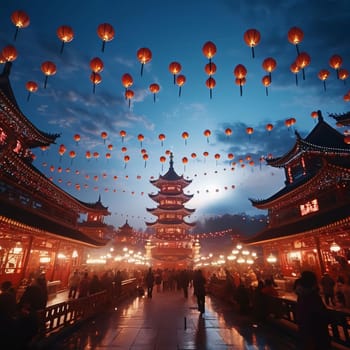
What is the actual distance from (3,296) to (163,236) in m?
33.9

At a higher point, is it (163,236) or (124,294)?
(163,236)

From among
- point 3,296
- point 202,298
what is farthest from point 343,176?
point 3,296

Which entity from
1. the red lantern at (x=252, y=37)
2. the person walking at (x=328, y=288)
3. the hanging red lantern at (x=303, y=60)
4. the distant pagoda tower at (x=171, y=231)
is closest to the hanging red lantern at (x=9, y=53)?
the red lantern at (x=252, y=37)

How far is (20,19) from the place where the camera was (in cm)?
762

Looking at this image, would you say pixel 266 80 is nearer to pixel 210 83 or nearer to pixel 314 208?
pixel 210 83

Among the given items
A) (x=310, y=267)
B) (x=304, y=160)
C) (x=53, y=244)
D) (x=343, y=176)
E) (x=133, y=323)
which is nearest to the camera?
(x=133, y=323)

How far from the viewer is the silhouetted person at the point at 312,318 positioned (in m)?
3.16

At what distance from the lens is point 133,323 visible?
25.0ft

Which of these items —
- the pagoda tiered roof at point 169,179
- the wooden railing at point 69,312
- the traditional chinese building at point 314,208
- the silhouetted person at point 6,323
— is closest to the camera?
the silhouetted person at point 6,323

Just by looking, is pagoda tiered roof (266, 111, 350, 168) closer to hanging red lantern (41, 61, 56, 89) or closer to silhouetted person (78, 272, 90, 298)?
hanging red lantern (41, 61, 56, 89)

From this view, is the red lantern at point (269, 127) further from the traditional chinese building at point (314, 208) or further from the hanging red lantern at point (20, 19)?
the hanging red lantern at point (20, 19)

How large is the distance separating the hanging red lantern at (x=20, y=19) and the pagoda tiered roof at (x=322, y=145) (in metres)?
17.5

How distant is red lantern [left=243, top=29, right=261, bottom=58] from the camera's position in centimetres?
779

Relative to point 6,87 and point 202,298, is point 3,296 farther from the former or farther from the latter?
point 6,87
